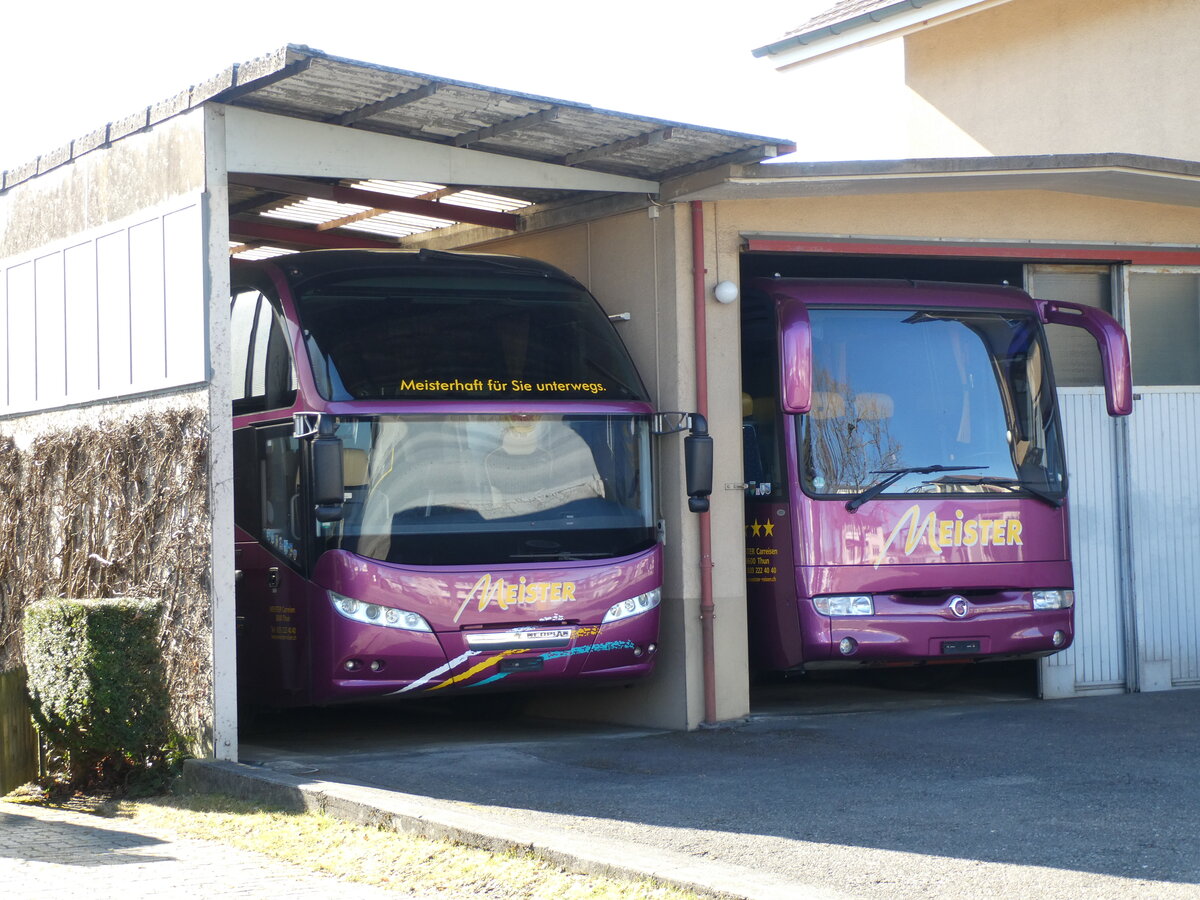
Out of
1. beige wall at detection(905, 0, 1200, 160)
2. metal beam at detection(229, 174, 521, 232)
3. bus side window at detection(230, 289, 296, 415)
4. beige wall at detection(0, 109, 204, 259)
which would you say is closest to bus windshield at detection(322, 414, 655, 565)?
bus side window at detection(230, 289, 296, 415)

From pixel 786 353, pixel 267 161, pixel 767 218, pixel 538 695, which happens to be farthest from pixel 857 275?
pixel 267 161

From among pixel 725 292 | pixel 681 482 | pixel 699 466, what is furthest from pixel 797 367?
pixel 681 482

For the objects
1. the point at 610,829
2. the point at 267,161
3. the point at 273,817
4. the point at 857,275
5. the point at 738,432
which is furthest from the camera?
the point at 857,275

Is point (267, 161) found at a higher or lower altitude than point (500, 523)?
higher

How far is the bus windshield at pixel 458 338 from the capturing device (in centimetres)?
1003

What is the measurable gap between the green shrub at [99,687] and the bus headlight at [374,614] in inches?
41.4

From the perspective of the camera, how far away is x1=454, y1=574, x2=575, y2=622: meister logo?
32.3 ft

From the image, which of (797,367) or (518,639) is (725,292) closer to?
(797,367)

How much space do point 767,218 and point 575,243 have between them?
1.55 meters

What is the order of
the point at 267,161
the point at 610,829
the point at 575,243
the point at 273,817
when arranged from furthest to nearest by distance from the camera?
the point at 575,243 < the point at 267,161 < the point at 273,817 < the point at 610,829

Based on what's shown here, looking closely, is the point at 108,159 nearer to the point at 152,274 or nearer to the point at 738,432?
the point at 152,274

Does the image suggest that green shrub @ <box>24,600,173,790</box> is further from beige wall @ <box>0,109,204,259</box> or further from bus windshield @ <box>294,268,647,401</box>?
beige wall @ <box>0,109,204,259</box>

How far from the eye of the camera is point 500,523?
1005 cm

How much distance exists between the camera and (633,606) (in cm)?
1037
